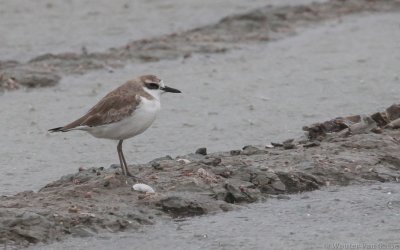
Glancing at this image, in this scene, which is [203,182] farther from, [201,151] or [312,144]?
[312,144]

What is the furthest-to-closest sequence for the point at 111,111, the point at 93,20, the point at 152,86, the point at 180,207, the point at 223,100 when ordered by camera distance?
the point at 93,20 → the point at 223,100 → the point at 152,86 → the point at 111,111 → the point at 180,207

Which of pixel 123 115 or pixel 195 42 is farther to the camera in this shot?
pixel 195 42

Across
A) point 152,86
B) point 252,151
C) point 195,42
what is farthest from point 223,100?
point 152,86

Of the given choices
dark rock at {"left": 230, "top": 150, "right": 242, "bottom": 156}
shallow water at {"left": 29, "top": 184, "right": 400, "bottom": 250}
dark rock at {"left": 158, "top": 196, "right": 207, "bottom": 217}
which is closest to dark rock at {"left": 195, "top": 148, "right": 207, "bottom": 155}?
dark rock at {"left": 230, "top": 150, "right": 242, "bottom": 156}

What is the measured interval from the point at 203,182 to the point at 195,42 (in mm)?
6762

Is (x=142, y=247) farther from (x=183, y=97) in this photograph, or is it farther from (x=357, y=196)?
(x=183, y=97)

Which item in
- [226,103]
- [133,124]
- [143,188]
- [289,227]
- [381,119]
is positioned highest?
[133,124]

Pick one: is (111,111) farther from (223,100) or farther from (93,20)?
(93,20)

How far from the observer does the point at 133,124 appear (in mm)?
8398

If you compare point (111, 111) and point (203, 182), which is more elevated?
point (111, 111)

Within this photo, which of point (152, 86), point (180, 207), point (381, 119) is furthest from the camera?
point (381, 119)

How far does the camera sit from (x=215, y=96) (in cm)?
1273

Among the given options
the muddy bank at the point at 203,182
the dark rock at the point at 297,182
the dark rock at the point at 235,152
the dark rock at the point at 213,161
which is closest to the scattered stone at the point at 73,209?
the muddy bank at the point at 203,182

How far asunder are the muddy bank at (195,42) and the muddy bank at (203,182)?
4.47 meters
